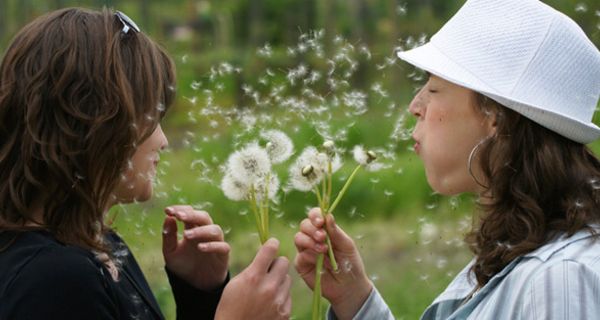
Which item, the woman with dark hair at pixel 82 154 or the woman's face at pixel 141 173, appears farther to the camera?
the woman's face at pixel 141 173

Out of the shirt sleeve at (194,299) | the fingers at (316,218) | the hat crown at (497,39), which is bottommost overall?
the shirt sleeve at (194,299)

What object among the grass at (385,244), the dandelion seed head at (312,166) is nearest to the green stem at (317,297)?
the dandelion seed head at (312,166)

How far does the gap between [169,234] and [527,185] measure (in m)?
0.76

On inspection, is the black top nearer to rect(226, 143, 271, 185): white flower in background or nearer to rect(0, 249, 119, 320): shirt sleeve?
rect(0, 249, 119, 320): shirt sleeve

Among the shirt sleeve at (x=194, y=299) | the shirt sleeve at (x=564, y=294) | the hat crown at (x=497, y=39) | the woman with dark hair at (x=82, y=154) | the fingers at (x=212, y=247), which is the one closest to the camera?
the shirt sleeve at (x=564, y=294)

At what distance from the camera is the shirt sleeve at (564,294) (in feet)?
5.80

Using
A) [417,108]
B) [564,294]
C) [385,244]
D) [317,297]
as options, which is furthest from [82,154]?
[385,244]

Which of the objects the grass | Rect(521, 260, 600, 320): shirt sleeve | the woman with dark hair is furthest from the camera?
the grass

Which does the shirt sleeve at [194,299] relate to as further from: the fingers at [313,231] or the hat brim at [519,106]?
the hat brim at [519,106]

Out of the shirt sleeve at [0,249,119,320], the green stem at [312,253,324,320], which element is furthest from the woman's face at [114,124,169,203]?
the green stem at [312,253,324,320]

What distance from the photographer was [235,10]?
273 inches

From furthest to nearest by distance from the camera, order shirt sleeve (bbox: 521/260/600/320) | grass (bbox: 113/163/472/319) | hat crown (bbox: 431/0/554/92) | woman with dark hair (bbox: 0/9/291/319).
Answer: grass (bbox: 113/163/472/319)
hat crown (bbox: 431/0/554/92)
woman with dark hair (bbox: 0/9/291/319)
shirt sleeve (bbox: 521/260/600/320)

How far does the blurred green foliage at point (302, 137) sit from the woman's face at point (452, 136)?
1339 millimetres

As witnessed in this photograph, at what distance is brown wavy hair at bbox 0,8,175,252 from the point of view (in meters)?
1.94
